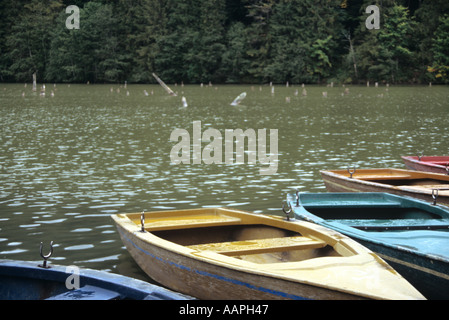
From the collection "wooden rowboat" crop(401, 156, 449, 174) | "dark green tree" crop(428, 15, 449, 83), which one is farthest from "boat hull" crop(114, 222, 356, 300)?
"dark green tree" crop(428, 15, 449, 83)

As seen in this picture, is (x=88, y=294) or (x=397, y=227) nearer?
(x=88, y=294)

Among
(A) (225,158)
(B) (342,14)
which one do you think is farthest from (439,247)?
(B) (342,14)

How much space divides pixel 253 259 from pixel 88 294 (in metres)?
3.09

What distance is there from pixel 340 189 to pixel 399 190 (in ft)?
5.87

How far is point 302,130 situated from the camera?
30719 millimetres

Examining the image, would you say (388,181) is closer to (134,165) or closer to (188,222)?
(188,222)

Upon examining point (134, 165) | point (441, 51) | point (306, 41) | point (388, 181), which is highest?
point (306, 41)

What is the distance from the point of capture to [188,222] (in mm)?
9688

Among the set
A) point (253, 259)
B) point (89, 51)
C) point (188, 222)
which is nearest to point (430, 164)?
point (188, 222)

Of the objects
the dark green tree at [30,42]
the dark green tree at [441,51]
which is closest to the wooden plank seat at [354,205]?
the dark green tree at [441,51]

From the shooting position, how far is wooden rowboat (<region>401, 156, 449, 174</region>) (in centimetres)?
1477

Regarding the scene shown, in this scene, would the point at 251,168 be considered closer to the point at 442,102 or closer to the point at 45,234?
the point at 45,234

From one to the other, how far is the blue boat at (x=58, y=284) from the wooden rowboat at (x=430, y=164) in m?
10.2

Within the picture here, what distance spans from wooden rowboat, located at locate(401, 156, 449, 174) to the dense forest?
65171 mm
